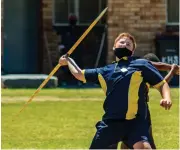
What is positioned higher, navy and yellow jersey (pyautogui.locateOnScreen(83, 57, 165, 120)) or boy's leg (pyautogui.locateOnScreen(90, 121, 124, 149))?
navy and yellow jersey (pyautogui.locateOnScreen(83, 57, 165, 120))

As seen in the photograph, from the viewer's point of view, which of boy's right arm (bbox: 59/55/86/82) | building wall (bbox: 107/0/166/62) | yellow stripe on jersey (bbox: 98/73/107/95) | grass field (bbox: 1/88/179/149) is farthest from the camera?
building wall (bbox: 107/0/166/62)

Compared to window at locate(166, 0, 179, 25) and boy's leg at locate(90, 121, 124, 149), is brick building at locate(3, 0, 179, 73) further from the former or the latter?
boy's leg at locate(90, 121, 124, 149)

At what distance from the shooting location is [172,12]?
2044 cm

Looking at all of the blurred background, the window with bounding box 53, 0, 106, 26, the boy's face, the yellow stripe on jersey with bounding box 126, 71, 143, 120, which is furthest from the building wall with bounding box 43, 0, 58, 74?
the yellow stripe on jersey with bounding box 126, 71, 143, 120

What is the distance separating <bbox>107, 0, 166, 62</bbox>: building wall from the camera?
1969 cm

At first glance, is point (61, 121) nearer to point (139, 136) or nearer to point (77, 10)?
point (139, 136)

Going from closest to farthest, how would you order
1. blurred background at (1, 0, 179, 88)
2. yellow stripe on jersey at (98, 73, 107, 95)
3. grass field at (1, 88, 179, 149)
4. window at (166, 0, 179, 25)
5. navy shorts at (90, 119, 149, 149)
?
navy shorts at (90, 119, 149, 149) < yellow stripe on jersey at (98, 73, 107, 95) < grass field at (1, 88, 179, 149) < blurred background at (1, 0, 179, 88) < window at (166, 0, 179, 25)

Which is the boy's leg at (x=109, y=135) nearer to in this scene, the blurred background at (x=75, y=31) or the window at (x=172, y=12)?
the blurred background at (x=75, y=31)

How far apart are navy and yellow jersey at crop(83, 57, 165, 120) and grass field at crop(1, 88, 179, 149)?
2.65 meters

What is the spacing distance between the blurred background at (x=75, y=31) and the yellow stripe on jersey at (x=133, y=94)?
42.8 ft

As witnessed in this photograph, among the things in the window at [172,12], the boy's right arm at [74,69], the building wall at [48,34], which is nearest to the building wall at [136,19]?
the window at [172,12]

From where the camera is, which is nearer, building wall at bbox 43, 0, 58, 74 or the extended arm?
the extended arm

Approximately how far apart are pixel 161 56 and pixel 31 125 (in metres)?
9.21

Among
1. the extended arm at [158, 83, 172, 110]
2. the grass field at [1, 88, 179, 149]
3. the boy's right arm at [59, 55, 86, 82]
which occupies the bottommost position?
the grass field at [1, 88, 179, 149]
